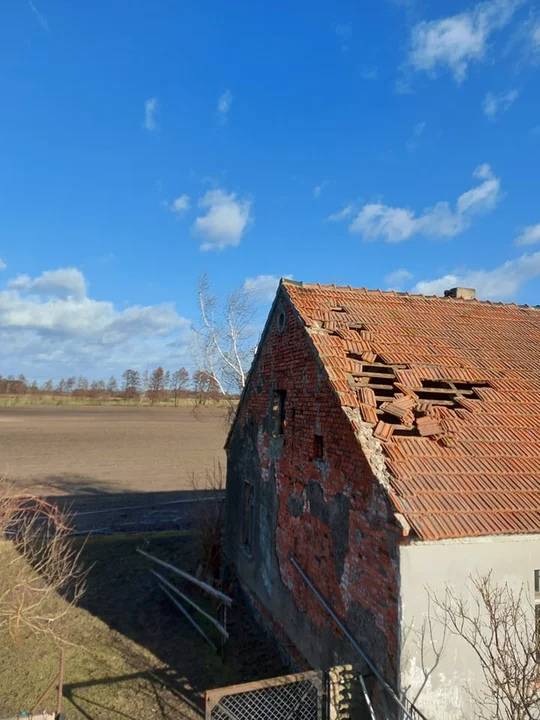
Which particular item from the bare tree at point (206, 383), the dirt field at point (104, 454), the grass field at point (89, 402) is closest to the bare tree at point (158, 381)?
the grass field at point (89, 402)

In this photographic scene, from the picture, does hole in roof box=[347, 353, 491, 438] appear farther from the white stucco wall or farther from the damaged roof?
the white stucco wall

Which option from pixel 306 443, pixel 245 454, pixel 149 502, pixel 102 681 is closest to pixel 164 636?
pixel 102 681

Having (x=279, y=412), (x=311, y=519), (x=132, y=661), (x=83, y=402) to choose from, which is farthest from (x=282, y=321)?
(x=83, y=402)

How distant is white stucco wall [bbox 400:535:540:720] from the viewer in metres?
5.17

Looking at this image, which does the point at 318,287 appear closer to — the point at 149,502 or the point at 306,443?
the point at 306,443

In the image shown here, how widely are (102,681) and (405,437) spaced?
264 inches

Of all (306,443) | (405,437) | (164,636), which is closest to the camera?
(405,437)

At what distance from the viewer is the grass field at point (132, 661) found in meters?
7.61

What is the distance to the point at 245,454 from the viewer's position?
37.2 feet

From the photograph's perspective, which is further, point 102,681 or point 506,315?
point 506,315

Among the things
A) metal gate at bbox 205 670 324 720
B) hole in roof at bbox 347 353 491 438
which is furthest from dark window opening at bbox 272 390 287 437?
metal gate at bbox 205 670 324 720

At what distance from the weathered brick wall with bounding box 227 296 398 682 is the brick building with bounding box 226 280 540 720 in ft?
0.10

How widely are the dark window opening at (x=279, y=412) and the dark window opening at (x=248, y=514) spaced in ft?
6.23

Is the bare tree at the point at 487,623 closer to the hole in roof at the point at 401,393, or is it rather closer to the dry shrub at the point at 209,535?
the hole in roof at the point at 401,393
